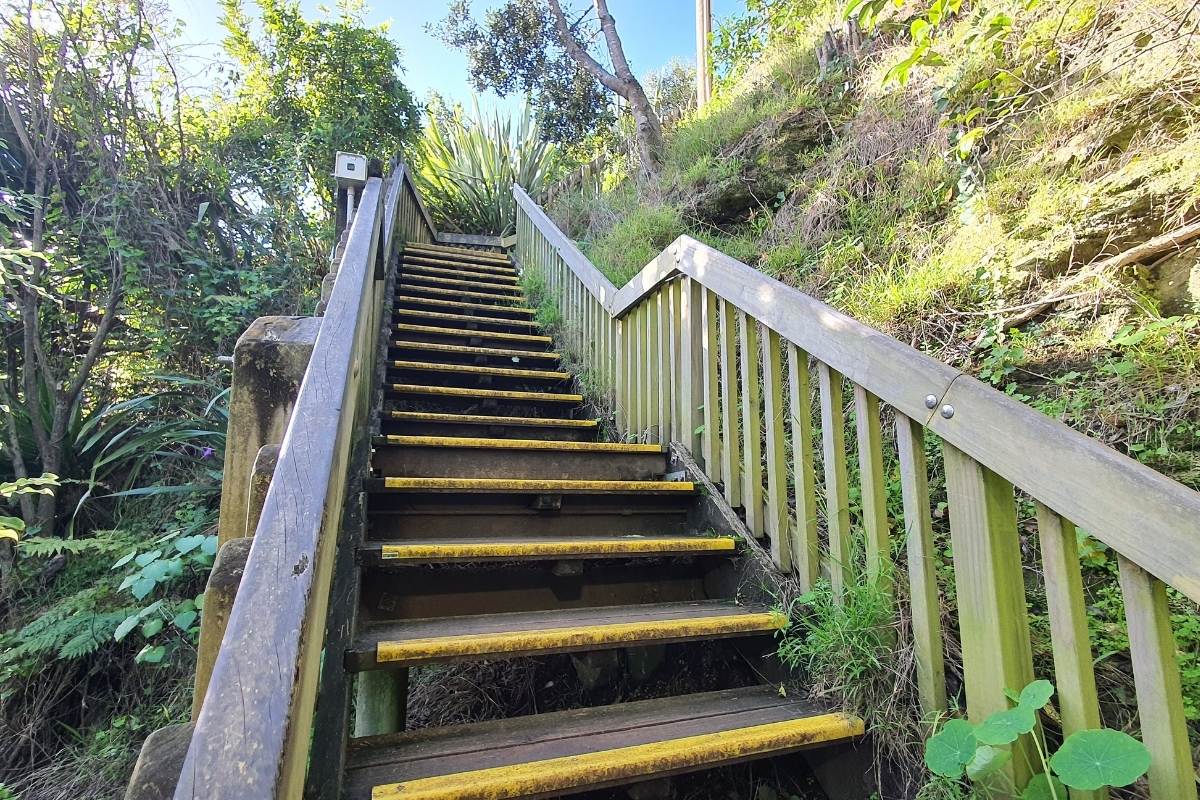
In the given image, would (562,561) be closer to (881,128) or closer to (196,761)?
(196,761)

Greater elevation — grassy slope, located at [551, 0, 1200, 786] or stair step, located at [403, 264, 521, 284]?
stair step, located at [403, 264, 521, 284]

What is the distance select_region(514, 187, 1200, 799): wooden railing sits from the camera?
2.70ft

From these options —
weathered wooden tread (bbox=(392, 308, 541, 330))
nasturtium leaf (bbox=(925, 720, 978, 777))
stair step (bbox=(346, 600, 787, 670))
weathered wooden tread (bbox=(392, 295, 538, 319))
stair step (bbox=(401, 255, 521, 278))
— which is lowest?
nasturtium leaf (bbox=(925, 720, 978, 777))

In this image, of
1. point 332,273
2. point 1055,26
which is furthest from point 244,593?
point 1055,26

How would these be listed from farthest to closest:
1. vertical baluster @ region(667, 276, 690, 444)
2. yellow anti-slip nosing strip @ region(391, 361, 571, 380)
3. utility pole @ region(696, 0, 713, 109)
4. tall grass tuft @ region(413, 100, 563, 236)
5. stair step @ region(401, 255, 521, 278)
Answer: utility pole @ region(696, 0, 713, 109)
tall grass tuft @ region(413, 100, 563, 236)
stair step @ region(401, 255, 521, 278)
yellow anti-slip nosing strip @ region(391, 361, 571, 380)
vertical baluster @ region(667, 276, 690, 444)

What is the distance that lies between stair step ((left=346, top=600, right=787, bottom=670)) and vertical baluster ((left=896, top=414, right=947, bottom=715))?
352 millimetres

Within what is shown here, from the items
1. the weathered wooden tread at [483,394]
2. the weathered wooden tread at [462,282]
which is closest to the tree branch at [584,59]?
the weathered wooden tread at [462,282]

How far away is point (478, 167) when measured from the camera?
23.0 feet

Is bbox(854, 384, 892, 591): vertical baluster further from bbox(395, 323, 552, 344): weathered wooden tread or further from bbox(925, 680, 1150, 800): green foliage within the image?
bbox(395, 323, 552, 344): weathered wooden tread

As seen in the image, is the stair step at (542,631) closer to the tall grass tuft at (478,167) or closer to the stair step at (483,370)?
the stair step at (483,370)

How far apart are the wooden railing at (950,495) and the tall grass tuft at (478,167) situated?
5.32 meters

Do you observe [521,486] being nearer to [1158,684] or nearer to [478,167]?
[1158,684]

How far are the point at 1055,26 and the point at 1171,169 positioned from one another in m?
1.00

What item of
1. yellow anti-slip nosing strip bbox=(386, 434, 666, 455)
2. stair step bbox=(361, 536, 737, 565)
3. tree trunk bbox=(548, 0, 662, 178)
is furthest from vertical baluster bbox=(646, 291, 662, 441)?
tree trunk bbox=(548, 0, 662, 178)
